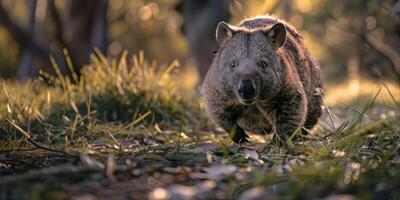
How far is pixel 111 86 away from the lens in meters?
8.52

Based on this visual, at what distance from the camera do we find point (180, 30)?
23156mm

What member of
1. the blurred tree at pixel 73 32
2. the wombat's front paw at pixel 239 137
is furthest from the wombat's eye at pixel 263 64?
the blurred tree at pixel 73 32

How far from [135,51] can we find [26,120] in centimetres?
2374

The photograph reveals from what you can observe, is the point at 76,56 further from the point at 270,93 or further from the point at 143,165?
the point at 143,165

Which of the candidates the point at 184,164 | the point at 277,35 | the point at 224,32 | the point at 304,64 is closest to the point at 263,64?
the point at 277,35

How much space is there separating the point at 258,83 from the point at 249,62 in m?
0.29

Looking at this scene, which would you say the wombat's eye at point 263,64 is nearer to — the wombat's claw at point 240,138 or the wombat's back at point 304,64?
the wombat's back at point 304,64

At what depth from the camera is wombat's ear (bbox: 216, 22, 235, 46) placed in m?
6.55

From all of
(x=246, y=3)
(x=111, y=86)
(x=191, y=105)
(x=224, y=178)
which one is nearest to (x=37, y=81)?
(x=111, y=86)

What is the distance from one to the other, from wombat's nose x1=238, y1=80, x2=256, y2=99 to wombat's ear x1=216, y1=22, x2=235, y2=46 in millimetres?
956

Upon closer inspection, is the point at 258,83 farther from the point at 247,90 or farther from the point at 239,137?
the point at 239,137

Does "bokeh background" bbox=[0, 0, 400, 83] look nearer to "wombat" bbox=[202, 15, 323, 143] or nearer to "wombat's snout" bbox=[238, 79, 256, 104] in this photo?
"wombat" bbox=[202, 15, 323, 143]

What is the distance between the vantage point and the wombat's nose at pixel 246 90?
5680 millimetres

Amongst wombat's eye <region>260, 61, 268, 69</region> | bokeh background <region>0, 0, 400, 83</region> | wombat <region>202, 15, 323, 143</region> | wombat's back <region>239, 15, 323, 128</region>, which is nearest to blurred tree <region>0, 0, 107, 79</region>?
bokeh background <region>0, 0, 400, 83</region>
